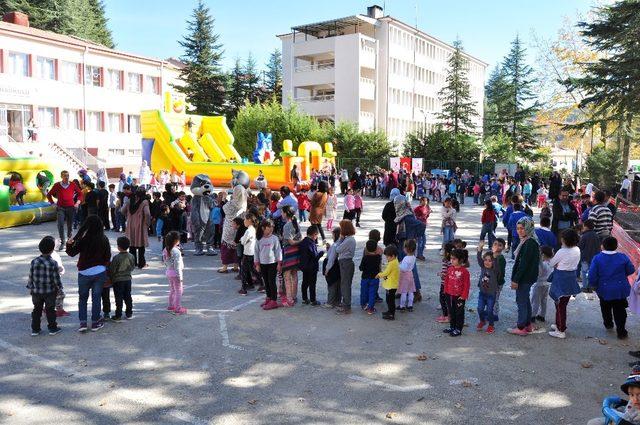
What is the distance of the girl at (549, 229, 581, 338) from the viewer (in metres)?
8.45

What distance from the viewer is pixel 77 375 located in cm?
696

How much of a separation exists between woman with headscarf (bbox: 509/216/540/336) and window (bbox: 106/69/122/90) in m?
41.5

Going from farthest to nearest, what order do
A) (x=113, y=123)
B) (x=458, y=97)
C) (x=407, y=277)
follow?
(x=458, y=97), (x=113, y=123), (x=407, y=277)

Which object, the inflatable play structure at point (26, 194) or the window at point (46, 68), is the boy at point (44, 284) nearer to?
the inflatable play structure at point (26, 194)

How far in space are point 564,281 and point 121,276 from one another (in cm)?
649

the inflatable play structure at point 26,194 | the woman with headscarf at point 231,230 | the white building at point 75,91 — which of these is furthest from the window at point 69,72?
the woman with headscarf at point 231,230

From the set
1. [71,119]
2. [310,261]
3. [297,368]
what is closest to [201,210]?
[310,261]

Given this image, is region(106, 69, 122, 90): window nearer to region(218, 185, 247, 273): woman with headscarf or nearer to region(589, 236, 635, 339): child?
region(218, 185, 247, 273): woman with headscarf

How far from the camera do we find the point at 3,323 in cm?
880

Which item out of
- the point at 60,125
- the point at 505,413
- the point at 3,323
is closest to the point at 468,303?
the point at 505,413

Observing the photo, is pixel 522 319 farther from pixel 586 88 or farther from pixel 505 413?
pixel 586 88

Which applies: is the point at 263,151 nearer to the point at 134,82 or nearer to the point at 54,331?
the point at 134,82

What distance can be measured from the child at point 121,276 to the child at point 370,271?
141 inches

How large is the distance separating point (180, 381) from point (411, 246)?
14.4 feet
